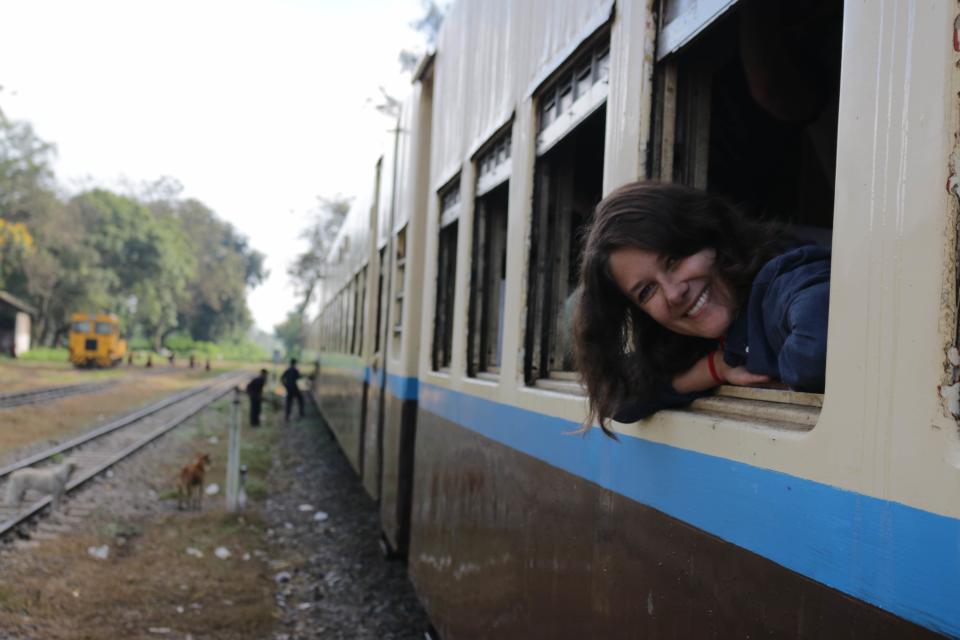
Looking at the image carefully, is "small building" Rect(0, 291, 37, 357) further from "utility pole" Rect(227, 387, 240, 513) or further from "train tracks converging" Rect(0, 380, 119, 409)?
"utility pole" Rect(227, 387, 240, 513)

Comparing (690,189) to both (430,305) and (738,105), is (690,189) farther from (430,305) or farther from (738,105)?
(430,305)

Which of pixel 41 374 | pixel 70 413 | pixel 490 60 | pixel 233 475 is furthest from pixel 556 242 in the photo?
pixel 41 374

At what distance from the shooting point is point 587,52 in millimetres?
2406

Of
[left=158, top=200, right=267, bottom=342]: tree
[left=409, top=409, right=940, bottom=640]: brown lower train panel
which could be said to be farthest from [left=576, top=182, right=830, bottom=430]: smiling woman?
[left=158, top=200, right=267, bottom=342]: tree

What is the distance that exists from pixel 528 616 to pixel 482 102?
213cm

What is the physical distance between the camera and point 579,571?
221 cm

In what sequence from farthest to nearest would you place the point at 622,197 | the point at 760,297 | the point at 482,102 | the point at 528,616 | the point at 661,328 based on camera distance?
the point at 482,102, the point at 528,616, the point at 661,328, the point at 622,197, the point at 760,297

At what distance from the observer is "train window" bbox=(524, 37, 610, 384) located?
263 cm

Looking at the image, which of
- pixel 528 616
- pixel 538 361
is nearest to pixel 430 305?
pixel 538 361

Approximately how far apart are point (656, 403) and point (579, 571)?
668mm

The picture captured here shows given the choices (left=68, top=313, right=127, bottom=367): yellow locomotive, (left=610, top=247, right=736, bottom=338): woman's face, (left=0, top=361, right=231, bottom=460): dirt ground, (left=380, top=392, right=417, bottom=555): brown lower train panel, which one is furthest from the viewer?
(left=68, top=313, right=127, bottom=367): yellow locomotive

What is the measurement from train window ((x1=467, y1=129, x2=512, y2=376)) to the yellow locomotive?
121ft

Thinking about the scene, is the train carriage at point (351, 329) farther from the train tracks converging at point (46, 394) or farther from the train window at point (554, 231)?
the train tracks converging at point (46, 394)

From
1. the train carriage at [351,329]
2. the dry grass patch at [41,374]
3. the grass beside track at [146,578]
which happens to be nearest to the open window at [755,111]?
the grass beside track at [146,578]
